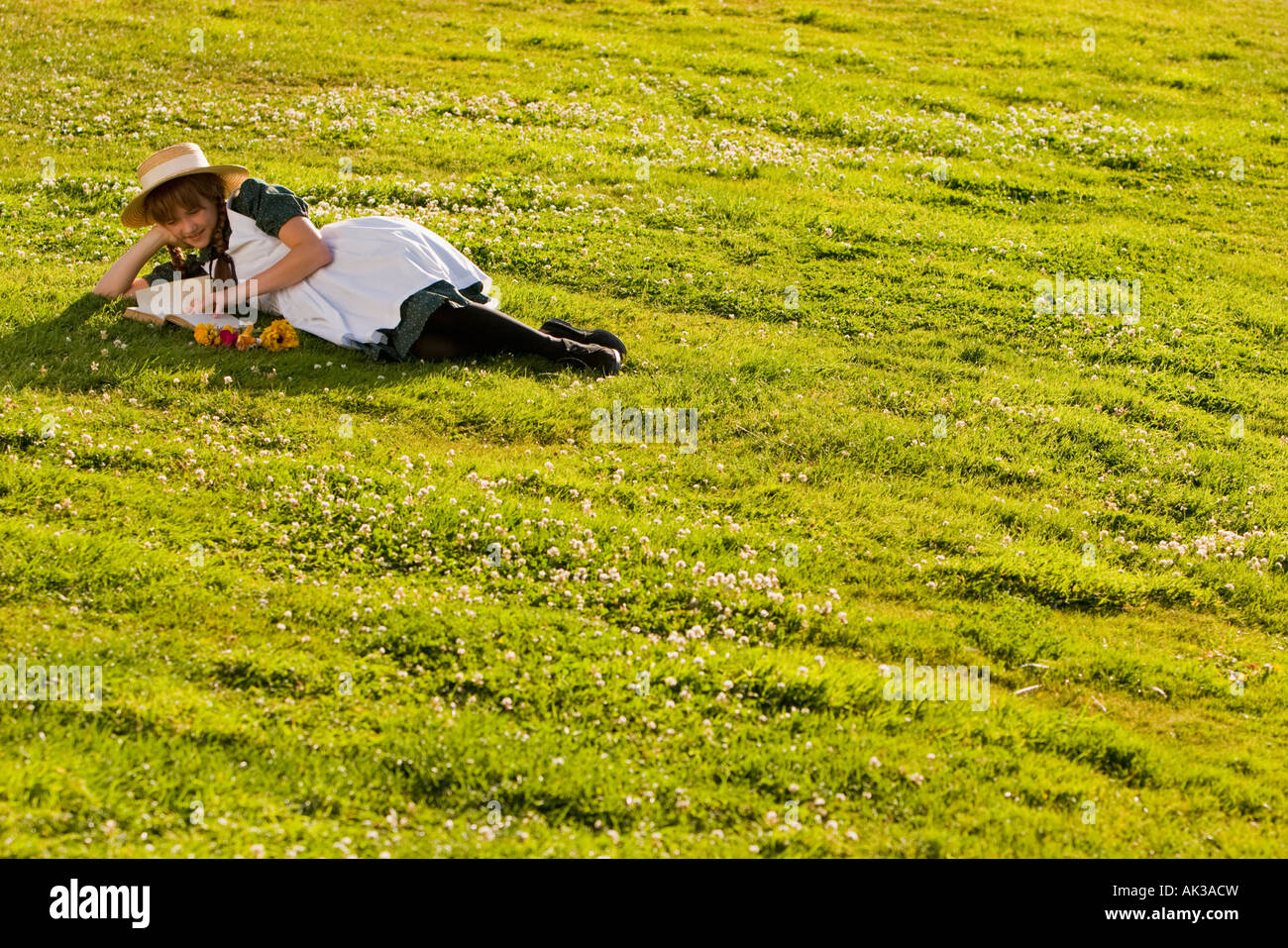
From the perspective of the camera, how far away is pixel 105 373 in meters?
10.6

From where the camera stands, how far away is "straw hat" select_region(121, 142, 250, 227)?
37.0 ft

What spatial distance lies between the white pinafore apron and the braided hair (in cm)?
12

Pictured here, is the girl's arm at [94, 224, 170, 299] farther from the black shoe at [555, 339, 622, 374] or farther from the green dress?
the black shoe at [555, 339, 622, 374]

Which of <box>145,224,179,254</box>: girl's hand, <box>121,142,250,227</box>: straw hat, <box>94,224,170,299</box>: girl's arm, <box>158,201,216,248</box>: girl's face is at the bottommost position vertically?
<box>94,224,170,299</box>: girl's arm

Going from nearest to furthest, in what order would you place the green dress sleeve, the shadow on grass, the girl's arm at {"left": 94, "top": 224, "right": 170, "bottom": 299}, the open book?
the shadow on grass → the green dress sleeve → the open book → the girl's arm at {"left": 94, "top": 224, "right": 170, "bottom": 299}

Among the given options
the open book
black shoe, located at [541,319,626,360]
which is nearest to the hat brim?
the open book

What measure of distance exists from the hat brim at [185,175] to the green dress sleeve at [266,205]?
0.76ft

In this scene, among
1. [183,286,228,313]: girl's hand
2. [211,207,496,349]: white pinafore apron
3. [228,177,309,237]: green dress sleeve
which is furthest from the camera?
[183,286,228,313]: girl's hand

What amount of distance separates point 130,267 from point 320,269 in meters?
2.03

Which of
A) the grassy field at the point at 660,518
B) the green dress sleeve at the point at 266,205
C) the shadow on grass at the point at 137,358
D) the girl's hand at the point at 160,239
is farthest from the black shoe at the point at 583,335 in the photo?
the girl's hand at the point at 160,239

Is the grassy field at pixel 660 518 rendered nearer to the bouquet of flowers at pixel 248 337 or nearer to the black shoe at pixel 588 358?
the bouquet of flowers at pixel 248 337

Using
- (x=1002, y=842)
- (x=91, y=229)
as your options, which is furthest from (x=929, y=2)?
(x=1002, y=842)

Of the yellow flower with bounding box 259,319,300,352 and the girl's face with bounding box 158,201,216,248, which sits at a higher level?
the girl's face with bounding box 158,201,216,248

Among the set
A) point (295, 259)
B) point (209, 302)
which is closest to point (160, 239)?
point (209, 302)
